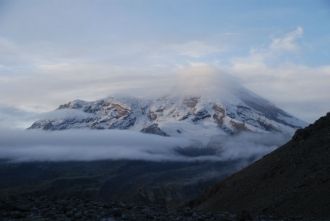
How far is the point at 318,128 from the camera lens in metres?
71.8

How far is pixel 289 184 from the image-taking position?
5638cm

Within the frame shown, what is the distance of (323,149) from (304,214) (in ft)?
55.1

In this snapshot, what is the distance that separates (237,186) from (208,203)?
3628 millimetres

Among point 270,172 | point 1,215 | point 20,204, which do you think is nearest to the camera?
point 1,215

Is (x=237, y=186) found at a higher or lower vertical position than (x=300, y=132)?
lower

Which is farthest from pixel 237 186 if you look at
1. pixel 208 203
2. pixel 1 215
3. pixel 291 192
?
pixel 1 215

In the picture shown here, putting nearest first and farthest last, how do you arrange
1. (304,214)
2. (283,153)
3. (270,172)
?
1. (304,214)
2. (270,172)
3. (283,153)

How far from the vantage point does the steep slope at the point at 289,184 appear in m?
49.2

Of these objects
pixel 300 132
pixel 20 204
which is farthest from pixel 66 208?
pixel 300 132

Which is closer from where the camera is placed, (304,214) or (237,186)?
(304,214)

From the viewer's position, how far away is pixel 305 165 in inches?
2352

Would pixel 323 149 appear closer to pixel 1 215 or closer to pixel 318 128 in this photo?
pixel 318 128

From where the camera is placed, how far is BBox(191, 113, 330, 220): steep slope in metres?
49.2

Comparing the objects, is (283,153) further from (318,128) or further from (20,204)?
(20,204)
